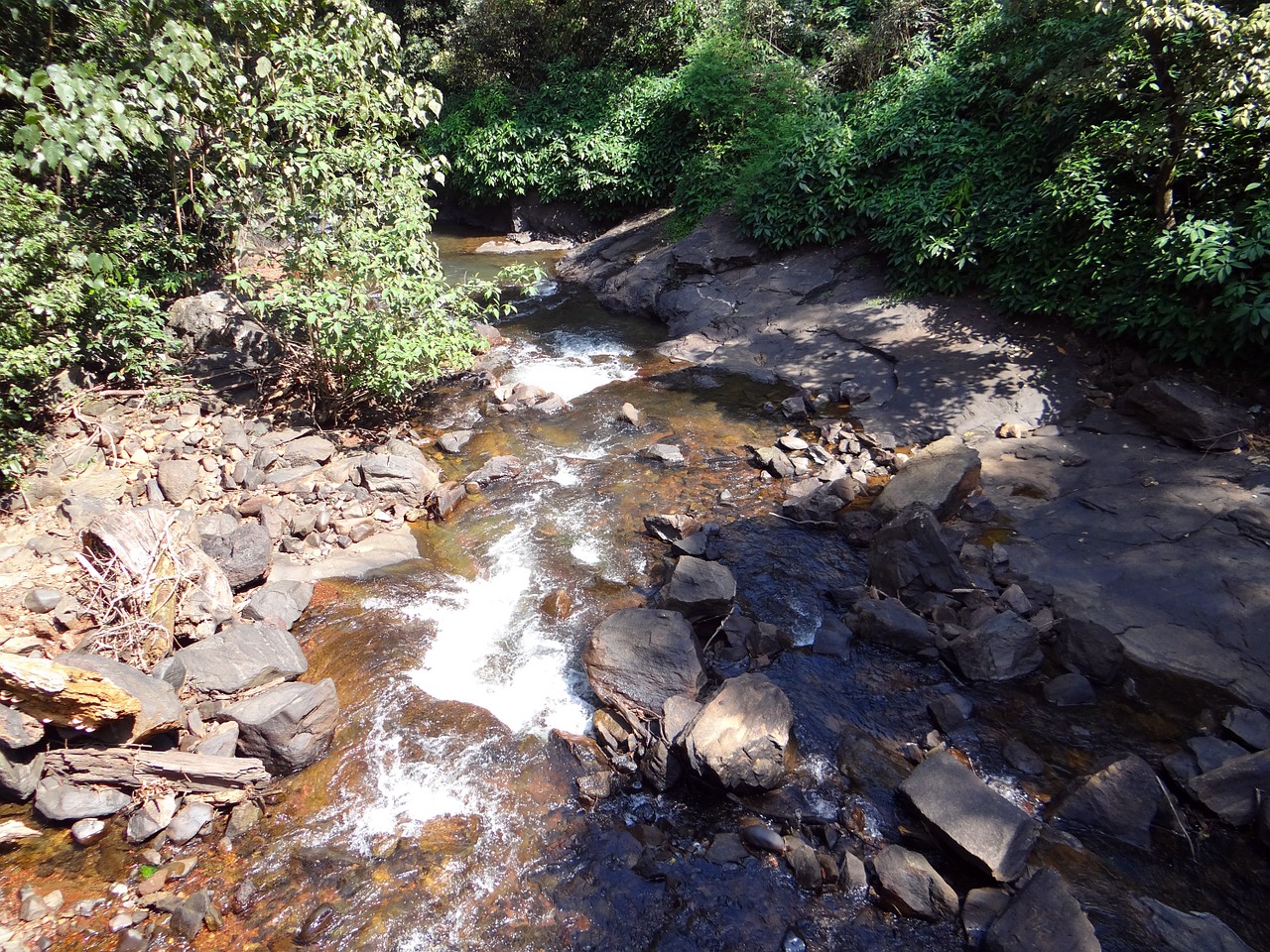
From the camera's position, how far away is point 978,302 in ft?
33.2

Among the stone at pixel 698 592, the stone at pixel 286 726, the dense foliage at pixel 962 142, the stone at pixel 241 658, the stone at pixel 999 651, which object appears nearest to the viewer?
the stone at pixel 286 726

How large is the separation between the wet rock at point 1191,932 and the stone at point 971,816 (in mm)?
661

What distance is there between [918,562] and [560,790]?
12.3 ft

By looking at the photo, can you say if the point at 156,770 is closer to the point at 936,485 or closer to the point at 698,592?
the point at 698,592

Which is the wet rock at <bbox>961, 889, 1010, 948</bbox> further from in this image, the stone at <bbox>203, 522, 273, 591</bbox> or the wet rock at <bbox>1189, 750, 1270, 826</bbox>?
the stone at <bbox>203, 522, 273, 591</bbox>

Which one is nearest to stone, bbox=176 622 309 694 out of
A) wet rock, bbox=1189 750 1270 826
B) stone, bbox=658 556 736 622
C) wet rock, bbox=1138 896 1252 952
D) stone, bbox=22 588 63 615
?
stone, bbox=22 588 63 615

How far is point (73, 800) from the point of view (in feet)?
14.5

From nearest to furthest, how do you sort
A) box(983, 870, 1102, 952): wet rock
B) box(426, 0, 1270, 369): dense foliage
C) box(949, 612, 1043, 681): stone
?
box(983, 870, 1102, 952): wet rock, box(949, 612, 1043, 681): stone, box(426, 0, 1270, 369): dense foliage

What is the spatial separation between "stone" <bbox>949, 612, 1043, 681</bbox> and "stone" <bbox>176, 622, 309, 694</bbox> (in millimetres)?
5417

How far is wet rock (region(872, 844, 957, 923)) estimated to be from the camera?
394 centimetres

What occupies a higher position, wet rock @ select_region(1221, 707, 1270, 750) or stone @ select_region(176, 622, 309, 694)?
wet rock @ select_region(1221, 707, 1270, 750)

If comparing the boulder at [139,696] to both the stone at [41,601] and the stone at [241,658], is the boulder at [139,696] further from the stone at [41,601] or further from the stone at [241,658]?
the stone at [41,601]

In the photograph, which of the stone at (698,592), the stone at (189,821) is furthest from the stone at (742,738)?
the stone at (189,821)

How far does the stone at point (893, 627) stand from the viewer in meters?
5.74
